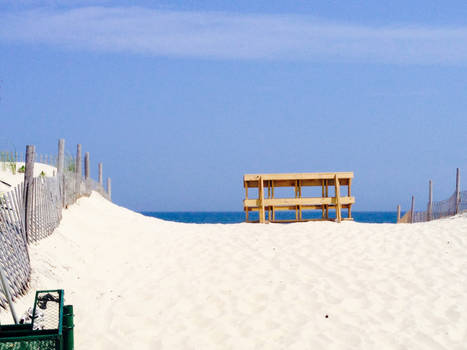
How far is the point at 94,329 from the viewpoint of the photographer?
755cm

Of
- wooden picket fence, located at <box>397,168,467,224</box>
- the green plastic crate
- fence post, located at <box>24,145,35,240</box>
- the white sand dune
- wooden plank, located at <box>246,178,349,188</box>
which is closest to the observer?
the green plastic crate

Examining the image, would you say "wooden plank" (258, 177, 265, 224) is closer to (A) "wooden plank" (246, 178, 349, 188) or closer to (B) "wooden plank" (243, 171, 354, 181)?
(B) "wooden plank" (243, 171, 354, 181)

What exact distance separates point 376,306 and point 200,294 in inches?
98.5

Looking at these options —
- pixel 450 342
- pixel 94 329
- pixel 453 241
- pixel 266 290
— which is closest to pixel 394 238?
pixel 453 241

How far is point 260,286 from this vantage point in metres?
9.25

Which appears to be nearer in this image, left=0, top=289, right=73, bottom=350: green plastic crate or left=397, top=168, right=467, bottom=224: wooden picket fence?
left=0, top=289, right=73, bottom=350: green plastic crate

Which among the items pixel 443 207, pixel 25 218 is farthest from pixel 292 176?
pixel 443 207

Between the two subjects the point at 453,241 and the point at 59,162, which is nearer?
the point at 453,241

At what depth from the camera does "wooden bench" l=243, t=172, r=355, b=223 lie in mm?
16781

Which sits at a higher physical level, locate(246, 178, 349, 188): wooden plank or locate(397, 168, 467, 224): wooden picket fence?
locate(246, 178, 349, 188): wooden plank

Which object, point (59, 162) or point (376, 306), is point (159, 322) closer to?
point (376, 306)

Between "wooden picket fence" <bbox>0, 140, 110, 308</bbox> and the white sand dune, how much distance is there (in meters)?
0.28

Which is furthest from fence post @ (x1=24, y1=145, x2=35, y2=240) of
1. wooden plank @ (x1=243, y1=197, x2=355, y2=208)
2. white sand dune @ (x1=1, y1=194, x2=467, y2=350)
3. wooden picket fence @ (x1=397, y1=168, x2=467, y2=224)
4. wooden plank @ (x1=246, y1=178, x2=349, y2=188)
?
wooden picket fence @ (x1=397, y1=168, x2=467, y2=224)

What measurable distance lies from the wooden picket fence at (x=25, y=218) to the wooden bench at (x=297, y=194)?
5262 mm
